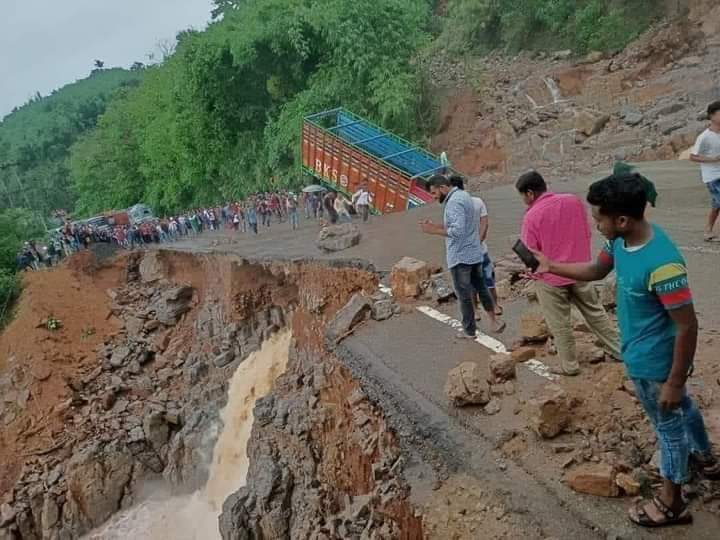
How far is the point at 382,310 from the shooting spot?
689cm

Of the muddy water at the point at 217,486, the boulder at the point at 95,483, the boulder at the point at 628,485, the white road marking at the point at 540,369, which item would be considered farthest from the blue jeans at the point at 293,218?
the boulder at the point at 628,485

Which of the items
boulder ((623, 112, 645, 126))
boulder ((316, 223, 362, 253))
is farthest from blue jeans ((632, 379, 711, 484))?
boulder ((623, 112, 645, 126))

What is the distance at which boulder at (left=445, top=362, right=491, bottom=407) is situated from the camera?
14.4ft

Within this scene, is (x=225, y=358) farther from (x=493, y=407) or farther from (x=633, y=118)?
(x=633, y=118)

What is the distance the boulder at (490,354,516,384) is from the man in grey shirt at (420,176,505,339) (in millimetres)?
797

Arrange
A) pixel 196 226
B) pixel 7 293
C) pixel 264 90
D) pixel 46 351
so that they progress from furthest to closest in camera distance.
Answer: pixel 264 90 → pixel 196 226 → pixel 7 293 → pixel 46 351

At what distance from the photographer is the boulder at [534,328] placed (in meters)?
4.98

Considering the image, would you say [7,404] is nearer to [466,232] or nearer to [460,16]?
[466,232]

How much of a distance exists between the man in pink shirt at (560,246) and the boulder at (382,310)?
2904mm

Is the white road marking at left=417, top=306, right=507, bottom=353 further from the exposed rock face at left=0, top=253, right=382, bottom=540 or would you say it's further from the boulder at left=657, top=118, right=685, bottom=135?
the boulder at left=657, top=118, right=685, bottom=135

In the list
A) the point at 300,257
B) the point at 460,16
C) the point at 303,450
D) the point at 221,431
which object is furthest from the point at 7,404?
the point at 460,16

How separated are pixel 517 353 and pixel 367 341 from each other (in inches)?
80.7

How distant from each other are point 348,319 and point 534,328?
8.51 feet

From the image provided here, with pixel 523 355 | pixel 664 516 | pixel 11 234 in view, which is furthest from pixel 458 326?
pixel 11 234
